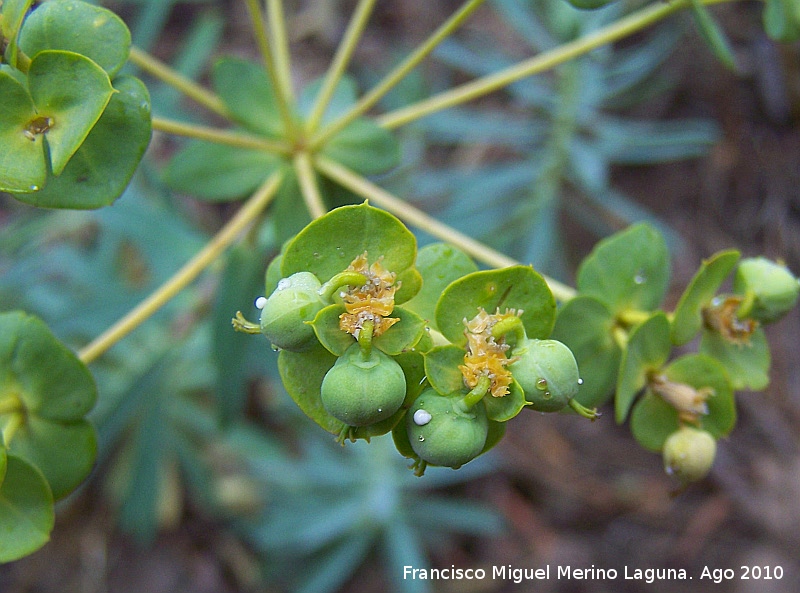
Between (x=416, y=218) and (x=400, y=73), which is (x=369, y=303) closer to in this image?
(x=416, y=218)

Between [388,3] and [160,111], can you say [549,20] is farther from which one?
[160,111]

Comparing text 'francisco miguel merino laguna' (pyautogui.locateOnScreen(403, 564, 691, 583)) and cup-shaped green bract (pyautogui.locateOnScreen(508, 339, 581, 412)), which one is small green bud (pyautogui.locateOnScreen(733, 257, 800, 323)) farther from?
text 'francisco miguel merino laguna' (pyautogui.locateOnScreen(403, 564, 691, 583))

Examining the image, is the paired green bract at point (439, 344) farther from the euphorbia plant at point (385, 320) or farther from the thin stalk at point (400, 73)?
the thin stalk at point (400, 73)

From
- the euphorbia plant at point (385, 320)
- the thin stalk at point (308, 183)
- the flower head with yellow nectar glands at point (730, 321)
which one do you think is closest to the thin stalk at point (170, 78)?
the euphorbia plant at point (385, 320)

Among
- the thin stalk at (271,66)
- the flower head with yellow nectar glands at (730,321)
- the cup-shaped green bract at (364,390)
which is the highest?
the thin stalk at (271,66)

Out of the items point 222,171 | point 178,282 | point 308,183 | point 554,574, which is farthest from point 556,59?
point 554,574

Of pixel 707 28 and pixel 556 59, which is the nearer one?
pixel 707 28
